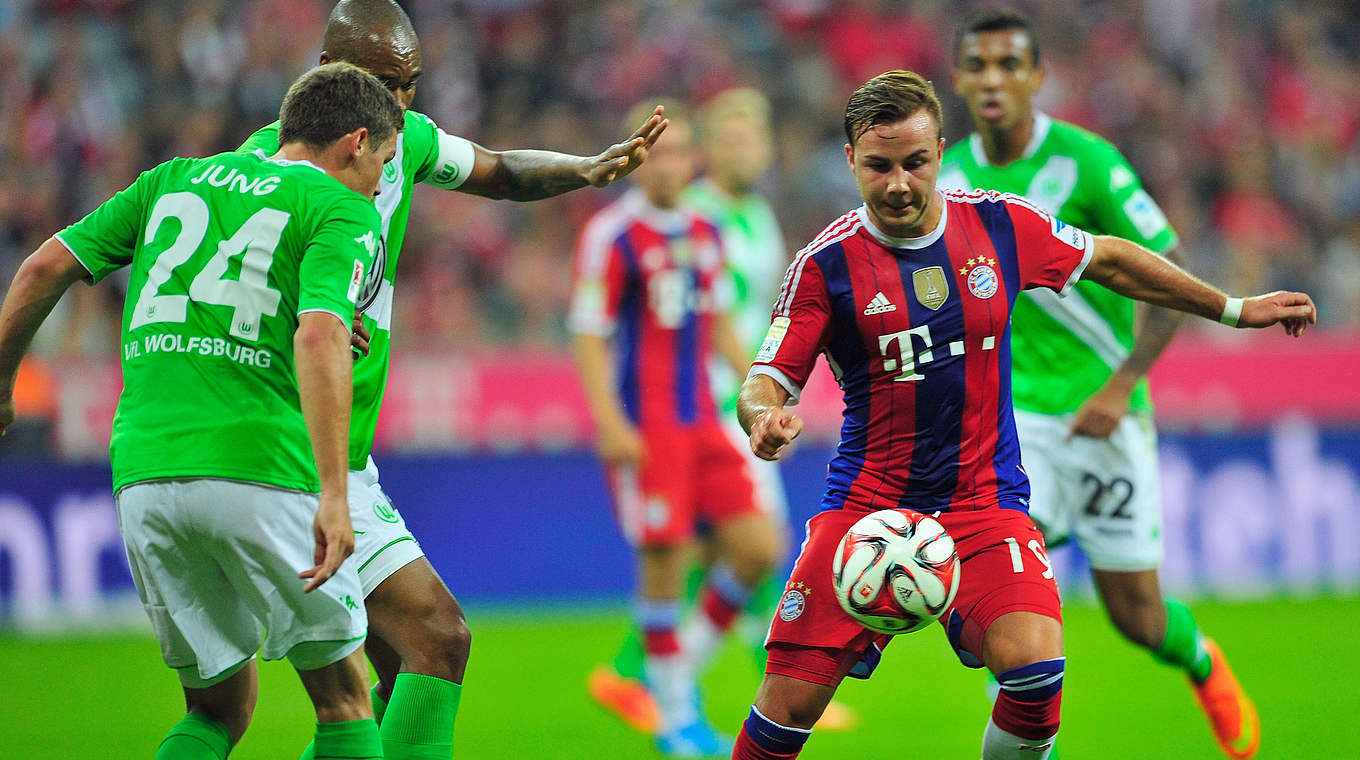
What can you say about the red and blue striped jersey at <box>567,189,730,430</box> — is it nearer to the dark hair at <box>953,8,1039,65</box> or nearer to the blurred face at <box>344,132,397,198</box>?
the dark hair at <box>953,8,1039,65</box>

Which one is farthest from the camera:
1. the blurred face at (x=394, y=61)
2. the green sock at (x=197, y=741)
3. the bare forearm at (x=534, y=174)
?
the bare forearm at (x=534, y=174)

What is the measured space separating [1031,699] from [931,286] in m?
1.17

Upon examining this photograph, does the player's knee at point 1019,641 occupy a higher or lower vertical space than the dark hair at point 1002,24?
lower

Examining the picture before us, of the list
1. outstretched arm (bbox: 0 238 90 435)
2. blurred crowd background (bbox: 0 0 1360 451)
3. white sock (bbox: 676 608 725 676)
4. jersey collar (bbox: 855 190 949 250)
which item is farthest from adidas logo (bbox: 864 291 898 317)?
blurred crowd background (bbox: 0 0 1360 451)

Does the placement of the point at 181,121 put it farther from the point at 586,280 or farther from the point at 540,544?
the point at 586,280

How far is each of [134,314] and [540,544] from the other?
7419 millimetres

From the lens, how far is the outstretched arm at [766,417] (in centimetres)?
390

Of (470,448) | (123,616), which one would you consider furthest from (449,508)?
(123,616)

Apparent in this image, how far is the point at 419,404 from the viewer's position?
11.5m

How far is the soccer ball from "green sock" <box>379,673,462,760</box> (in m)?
1.15

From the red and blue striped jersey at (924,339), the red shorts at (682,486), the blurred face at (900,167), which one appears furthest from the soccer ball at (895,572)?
the red shorts at (682,486)

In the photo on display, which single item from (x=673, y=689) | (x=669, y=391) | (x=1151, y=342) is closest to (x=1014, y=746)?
(x=1151, y=342)

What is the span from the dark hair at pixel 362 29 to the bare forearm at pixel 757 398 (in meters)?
1.51

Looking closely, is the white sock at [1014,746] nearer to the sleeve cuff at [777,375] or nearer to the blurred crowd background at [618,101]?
the sleeve cuff at [777,375]
